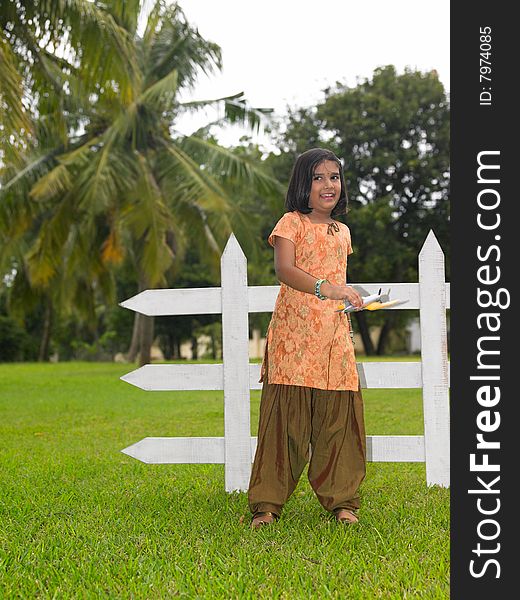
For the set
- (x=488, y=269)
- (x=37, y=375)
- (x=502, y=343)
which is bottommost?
(x=37, y=375)

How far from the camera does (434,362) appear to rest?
4867mm

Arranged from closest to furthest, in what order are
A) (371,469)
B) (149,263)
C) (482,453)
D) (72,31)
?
(482,453)
(371,469)
(72,31)
(149,263)

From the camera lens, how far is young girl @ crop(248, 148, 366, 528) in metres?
4.12

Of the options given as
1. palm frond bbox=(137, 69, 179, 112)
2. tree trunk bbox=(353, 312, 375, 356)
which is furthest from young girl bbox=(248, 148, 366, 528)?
tree trunk bbox=(353, 312, 375, 356)

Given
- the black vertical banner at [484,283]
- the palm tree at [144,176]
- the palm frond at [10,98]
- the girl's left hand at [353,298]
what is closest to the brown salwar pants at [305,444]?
the girl's left hand at [353,298]

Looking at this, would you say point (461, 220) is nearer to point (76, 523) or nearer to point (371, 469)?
point (76, 523)

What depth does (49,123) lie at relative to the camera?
19016 millimetres

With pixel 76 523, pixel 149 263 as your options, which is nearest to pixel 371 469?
pixel 76 523

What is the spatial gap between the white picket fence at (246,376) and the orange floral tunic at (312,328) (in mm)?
697

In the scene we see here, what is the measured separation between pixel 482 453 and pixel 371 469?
13.6ft

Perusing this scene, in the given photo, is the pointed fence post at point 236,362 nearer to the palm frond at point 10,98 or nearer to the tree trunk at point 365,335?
the palm frond at point 10,98

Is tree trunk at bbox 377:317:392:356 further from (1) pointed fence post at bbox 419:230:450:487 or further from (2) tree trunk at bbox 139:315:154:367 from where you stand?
(1) pointed fence post at bbox 419:230:450:487

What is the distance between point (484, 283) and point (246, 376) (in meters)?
2.91

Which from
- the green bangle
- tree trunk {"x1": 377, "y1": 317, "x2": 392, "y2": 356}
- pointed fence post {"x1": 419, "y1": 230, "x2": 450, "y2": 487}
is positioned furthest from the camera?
tree trunk {"x1": 377, "y1": 317, "x2": 392, "y2": 356}
